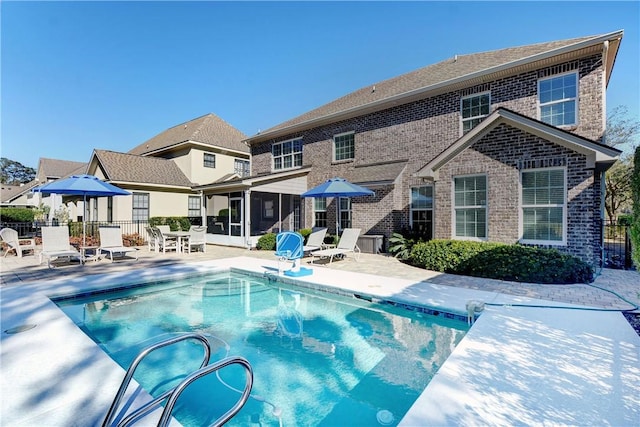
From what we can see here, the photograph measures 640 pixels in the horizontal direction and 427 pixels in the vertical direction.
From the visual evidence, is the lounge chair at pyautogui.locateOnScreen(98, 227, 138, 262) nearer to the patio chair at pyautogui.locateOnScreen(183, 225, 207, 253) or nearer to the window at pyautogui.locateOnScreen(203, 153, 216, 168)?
the patio chair at pyautogui.locateOnScreen(183, 225, 207, 253)

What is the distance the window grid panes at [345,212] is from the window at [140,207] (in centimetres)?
1279

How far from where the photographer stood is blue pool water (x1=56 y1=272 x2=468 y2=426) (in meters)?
3.64

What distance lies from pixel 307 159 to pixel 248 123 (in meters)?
18.4

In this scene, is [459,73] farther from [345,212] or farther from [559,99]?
[345,212]

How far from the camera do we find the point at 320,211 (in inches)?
672

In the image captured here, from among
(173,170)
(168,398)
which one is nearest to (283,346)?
(168,398)

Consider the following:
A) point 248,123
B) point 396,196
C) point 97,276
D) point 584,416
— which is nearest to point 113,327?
point 97,276

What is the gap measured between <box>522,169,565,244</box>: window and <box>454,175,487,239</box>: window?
111 cm

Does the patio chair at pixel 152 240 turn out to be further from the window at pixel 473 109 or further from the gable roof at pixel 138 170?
the window at pixel 473 109

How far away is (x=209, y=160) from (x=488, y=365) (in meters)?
23.2

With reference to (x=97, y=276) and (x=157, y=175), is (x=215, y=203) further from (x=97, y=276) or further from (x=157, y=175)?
(x=97, y=276)

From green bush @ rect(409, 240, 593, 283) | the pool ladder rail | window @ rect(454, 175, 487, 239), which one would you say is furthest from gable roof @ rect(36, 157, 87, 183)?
the pool ladder rail

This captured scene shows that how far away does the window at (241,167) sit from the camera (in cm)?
2547

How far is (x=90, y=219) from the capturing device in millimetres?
21141
